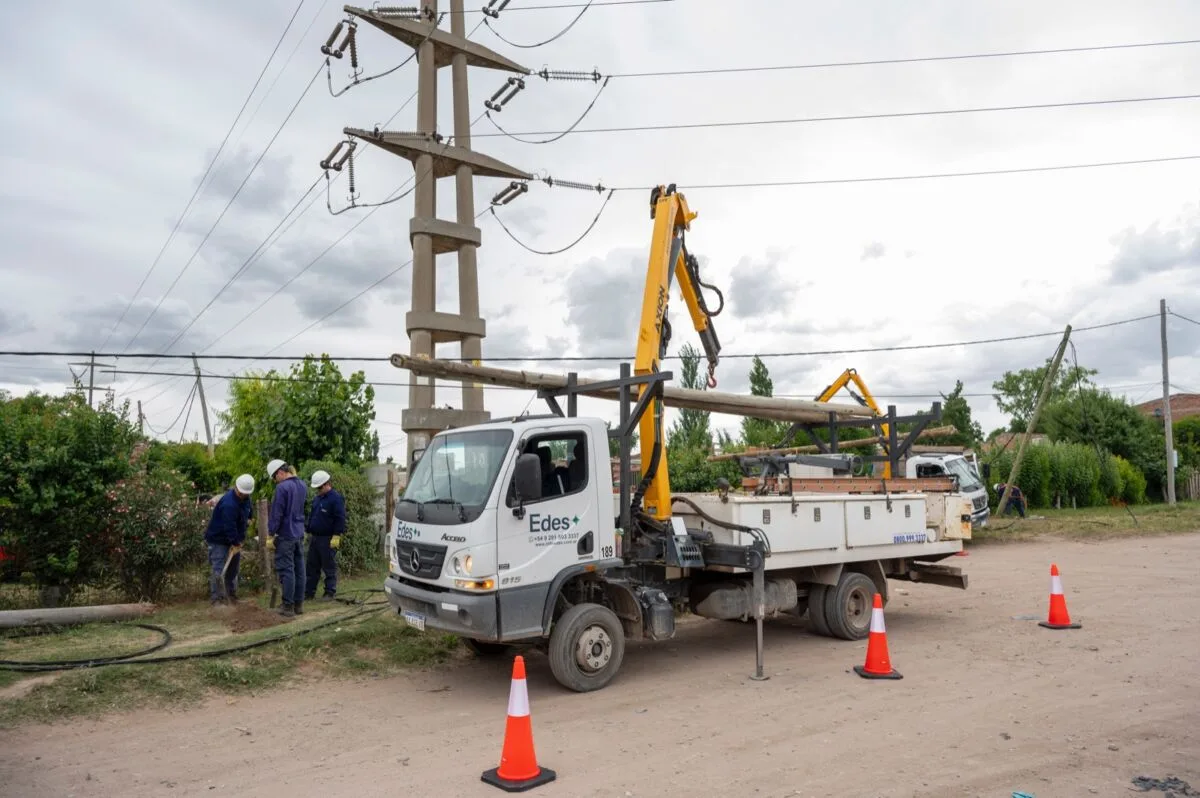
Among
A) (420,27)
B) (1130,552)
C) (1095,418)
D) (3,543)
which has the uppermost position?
(420,27)

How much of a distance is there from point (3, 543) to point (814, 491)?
9.94 meters

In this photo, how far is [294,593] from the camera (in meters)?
11.2

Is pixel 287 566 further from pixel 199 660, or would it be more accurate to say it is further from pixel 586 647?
pixel 586 647

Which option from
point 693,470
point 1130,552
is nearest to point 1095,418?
point 1130,552

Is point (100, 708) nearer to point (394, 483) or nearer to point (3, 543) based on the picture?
point (3, 543)

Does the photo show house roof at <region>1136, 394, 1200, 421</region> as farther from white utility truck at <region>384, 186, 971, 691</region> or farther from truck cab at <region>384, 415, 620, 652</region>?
truck cab at <region>384, 415, 620, 652</region>

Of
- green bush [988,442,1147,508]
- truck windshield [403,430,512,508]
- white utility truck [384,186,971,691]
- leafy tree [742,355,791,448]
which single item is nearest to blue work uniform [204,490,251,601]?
white utility truck [384,186,971,691]

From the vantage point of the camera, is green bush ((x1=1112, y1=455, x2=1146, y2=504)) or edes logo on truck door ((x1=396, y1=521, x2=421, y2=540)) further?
green bush ((x1=1112, y1=455, x2=1146, y2=504))

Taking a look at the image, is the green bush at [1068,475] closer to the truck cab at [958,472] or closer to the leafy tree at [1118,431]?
the leafy tree at [1118,431]

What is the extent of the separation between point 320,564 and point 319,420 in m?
6.46

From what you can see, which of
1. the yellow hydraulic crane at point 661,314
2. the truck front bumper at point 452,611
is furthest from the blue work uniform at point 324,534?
the yellow hydraulic crane at point 661,314

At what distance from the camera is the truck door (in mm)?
7805

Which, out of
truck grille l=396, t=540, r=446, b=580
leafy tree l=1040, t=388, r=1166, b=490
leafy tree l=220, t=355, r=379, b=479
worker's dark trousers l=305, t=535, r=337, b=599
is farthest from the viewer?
leafy tree l=1040, t=388, r=1166, b=490

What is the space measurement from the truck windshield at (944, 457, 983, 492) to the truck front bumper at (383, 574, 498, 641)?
18605 millimetres
